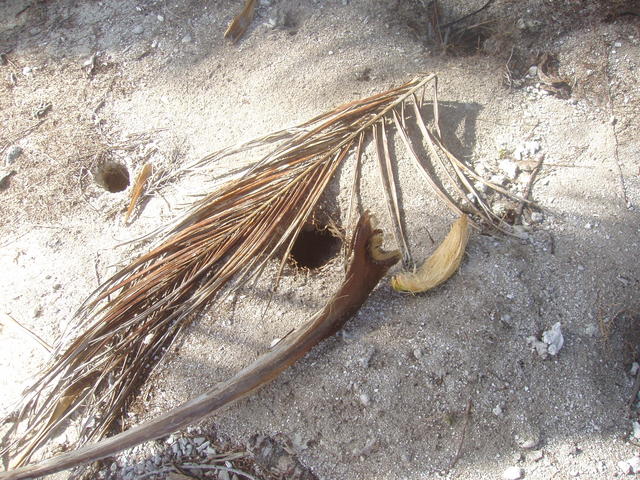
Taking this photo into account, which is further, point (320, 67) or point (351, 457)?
point (320, 67)

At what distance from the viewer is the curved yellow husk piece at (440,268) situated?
153 centimetres

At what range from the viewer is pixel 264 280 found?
164 centimetres

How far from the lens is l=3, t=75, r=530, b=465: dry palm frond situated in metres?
1.53

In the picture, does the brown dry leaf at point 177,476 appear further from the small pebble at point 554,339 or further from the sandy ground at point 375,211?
the small pebble at point 554,339

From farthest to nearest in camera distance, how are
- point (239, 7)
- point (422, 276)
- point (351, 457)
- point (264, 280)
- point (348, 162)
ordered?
point (239, 7)
point (348, 162)
point (264, 280)
point (422, 276)
point (351, 457)

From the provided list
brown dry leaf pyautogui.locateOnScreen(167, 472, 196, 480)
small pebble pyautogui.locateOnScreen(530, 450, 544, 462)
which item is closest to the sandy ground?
small pebble pyautogui.locateOnScreen(530, 450, 544, 462)

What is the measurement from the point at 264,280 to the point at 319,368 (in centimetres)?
35

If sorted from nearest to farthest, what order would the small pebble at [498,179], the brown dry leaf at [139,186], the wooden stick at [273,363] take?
the wooden stick at [273,363], the small pebble at [498,179], the brown dry leaf at [139,186]

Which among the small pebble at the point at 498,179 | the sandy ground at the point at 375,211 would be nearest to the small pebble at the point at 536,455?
the sandy ground at the point at 375,211

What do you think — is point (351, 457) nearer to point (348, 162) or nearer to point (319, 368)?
point (319, 368)

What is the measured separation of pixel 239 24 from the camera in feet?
A: 7.38

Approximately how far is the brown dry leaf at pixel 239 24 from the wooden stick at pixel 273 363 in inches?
48.5

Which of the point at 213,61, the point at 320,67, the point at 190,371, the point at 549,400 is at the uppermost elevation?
the point at 213,61

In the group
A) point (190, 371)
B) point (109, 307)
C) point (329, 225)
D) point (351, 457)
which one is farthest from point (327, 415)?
point (109, 307)
